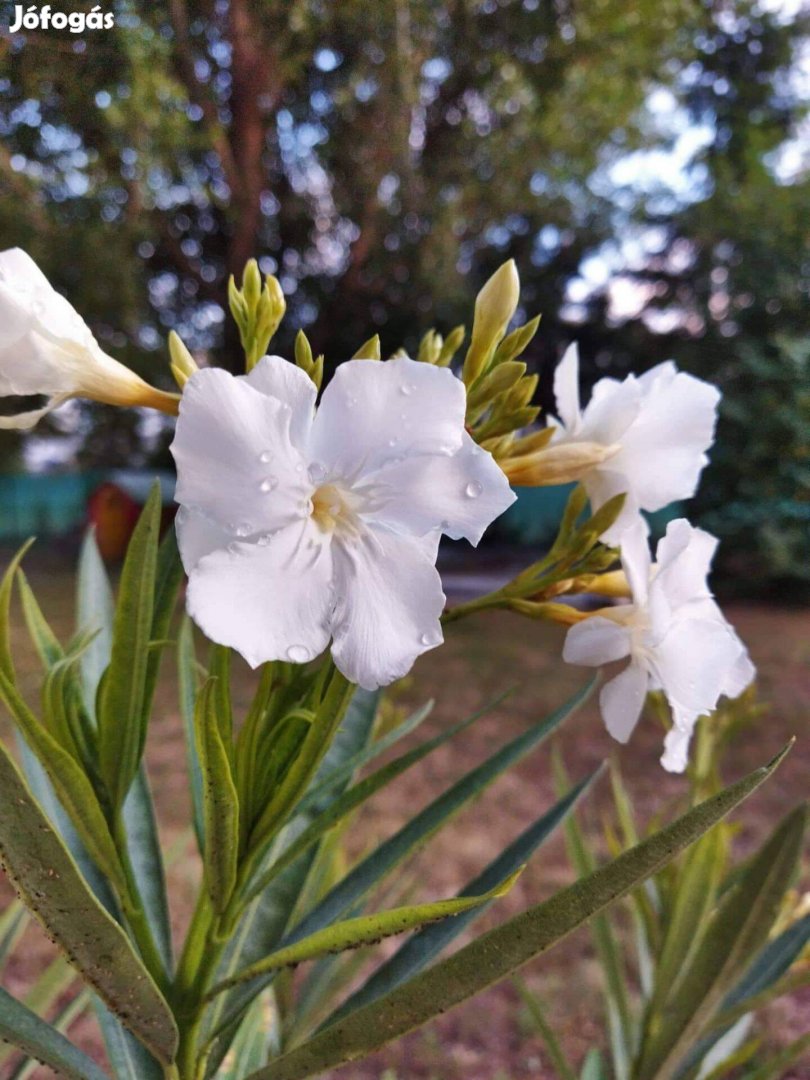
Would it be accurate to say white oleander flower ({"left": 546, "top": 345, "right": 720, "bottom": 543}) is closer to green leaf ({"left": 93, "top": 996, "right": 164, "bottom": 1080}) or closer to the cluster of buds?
the cluster of buds

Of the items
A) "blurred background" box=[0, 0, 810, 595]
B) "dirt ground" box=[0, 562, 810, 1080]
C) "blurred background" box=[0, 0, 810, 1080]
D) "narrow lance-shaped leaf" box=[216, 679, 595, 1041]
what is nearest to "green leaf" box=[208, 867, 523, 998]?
"narrow lance-shaped leaf" box=[216, 679, 595, 1041]

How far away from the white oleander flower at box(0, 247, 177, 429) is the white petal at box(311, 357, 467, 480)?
0.10 meters

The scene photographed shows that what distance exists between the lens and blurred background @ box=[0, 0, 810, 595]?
1578mm

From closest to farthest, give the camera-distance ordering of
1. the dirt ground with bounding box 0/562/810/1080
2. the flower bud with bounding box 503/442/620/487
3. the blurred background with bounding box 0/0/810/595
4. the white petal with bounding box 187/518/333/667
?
the white petal with bounding box 187/518/333/667
the flower bud with bounding box 503/442/620/487
the dirt ground with bounding box 0/562/810/1080
the blurred background with bounding box 0/0/810/595

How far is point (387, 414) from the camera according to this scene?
0.24 metres

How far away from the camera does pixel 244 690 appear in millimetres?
1709

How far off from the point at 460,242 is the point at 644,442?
7.82ft

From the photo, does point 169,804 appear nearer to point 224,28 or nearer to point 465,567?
point 465,567

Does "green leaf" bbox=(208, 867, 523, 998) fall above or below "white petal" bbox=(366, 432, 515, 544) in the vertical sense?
below

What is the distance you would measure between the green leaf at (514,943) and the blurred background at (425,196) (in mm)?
1040

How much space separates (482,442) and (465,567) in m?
1.60

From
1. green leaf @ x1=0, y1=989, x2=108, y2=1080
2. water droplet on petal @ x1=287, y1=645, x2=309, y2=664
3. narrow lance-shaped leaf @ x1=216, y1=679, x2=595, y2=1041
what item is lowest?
narrow lance-shaped leaf @ x1=216, y1=679, x2=595, y2=1041

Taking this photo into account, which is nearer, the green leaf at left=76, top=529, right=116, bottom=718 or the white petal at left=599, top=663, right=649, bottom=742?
the white petal at left=599, top=663, right=649, bottom=742

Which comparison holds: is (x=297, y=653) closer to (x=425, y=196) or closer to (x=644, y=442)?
(x=644, y=442)
